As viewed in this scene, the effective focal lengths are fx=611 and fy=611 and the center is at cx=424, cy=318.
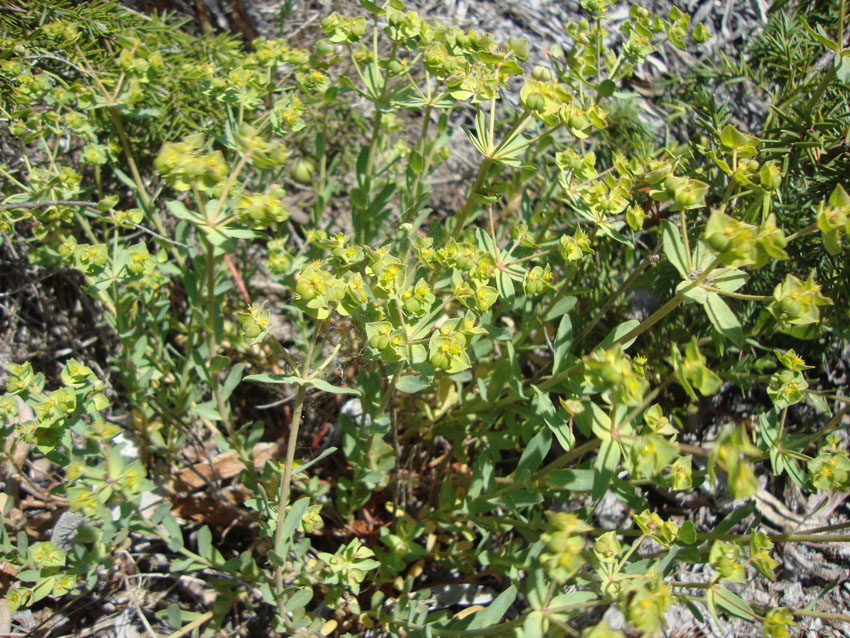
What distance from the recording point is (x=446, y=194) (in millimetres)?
3711

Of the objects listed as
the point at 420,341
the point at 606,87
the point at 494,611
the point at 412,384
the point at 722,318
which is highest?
the point at 606,87

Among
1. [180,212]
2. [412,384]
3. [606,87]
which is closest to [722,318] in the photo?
[412,384]

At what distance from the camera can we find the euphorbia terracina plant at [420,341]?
164 cm

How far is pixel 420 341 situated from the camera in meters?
1.85

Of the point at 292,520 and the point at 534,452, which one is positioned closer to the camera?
the point at 292,520

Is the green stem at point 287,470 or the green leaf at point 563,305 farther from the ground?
the green leaf at point 563,305

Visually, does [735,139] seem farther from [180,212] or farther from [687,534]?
[180,212]

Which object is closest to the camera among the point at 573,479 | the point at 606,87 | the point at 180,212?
the point at 180,212

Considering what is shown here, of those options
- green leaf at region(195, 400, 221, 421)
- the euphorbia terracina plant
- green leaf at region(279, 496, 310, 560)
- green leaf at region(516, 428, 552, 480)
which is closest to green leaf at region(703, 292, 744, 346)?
the euphorbia terracina plant

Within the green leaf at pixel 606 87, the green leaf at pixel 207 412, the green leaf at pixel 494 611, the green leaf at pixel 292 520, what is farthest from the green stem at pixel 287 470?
the green leaf at pixel 606 87

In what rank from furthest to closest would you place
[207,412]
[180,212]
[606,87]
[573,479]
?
[606,87] → [207,412] → [573,479] → [180,212]

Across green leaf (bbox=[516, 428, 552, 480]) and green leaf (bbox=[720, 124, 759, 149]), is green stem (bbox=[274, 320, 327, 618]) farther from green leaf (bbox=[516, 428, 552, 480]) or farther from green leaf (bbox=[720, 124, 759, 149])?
green leaf (bbox=[720, 124, 759, 149])

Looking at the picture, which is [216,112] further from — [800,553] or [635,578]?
[800,553]

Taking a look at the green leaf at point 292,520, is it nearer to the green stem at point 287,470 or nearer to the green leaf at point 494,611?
the green stem at point 287,470
